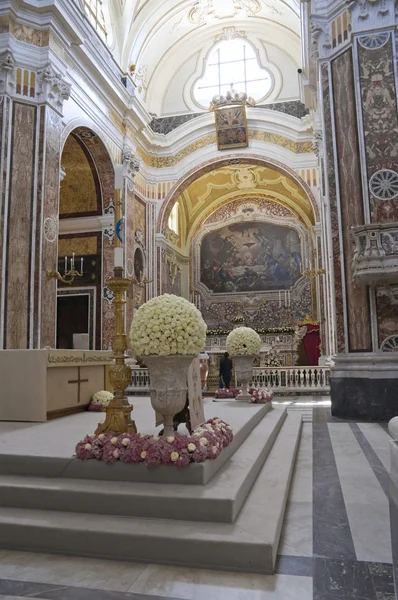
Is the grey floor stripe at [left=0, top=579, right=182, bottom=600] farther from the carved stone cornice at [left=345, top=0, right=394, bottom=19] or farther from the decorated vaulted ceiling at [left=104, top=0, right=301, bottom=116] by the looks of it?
the decorated vaulted ceiling at [left=104, top=0, right=301, bottom=116]

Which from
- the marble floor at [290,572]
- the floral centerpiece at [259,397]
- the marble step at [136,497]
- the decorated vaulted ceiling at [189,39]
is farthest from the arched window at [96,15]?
the marble floor at [290,572]

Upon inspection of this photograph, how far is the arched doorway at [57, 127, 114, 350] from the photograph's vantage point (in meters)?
13.1

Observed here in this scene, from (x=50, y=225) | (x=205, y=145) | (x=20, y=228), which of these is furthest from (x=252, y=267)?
→ (x=20, y=228)

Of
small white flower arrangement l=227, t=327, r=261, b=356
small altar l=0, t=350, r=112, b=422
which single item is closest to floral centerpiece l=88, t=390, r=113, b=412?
small altar l=0, t=350, r=112, b=422

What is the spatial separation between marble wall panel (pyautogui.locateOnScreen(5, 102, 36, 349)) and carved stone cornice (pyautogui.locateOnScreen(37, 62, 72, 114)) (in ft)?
1.41

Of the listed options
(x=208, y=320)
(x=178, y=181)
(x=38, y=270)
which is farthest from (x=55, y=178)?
(x=208, y=320)

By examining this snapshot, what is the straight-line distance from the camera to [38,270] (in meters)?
9.12

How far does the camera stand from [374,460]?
4449 millimetres

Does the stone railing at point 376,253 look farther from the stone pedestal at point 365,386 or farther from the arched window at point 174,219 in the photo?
the arched window at point 174,219

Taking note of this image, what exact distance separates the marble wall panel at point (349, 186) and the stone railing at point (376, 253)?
1.99 feet

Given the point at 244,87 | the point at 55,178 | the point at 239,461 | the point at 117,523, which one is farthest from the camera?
the point at 244,87

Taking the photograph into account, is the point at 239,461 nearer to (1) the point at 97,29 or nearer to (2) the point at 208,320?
(1) the point at 97,29

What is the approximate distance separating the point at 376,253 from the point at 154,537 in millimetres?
5420

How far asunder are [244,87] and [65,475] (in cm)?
1692
